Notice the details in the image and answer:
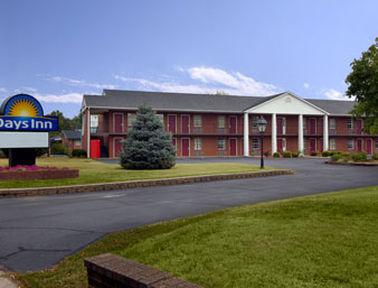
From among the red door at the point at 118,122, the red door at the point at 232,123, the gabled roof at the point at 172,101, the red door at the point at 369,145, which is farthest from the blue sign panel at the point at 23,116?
the red door at the point at 369,145

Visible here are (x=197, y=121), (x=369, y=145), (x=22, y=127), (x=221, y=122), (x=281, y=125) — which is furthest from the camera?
(x=369, y=145)

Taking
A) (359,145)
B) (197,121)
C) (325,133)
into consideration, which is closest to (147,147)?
(197,121)

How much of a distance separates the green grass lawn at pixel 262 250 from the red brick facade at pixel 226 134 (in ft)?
122

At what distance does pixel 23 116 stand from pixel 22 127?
0.54 meters

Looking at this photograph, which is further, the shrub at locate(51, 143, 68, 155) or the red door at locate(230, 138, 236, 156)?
the shrub at locate(51, 143, 68, 155)

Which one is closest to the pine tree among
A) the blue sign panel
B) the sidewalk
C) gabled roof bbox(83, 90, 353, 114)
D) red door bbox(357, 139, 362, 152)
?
the blue sign panel

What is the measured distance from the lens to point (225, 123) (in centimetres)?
4812

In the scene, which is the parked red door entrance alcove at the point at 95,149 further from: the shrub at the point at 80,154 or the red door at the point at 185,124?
the red door at the point at 185,124

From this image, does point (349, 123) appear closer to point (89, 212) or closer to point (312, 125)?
point (312, 125)

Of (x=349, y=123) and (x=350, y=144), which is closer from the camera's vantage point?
(x=349, y=123)

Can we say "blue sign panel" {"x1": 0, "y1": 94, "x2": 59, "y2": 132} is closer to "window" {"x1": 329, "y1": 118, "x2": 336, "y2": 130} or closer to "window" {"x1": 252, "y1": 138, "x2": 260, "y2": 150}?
"window" {"x1": 252, "y1": 138, "x2": 260, "y2": 150}

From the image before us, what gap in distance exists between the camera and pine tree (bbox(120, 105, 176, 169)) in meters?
23.2

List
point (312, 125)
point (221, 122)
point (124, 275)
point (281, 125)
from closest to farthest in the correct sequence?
point (124, 275) < point (221, 122) < point (281, 125) < point (312, 125)

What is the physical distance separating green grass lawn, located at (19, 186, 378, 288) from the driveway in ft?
2.19
